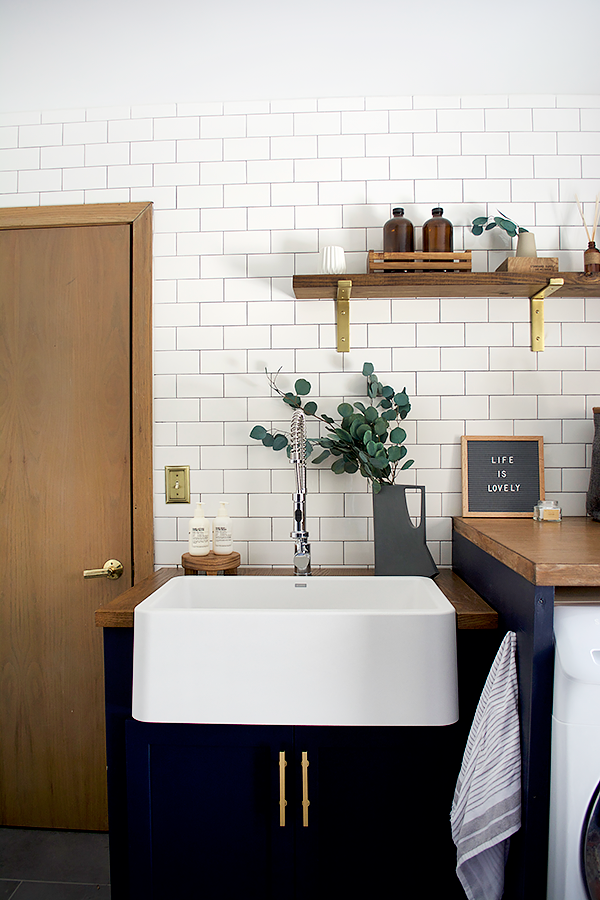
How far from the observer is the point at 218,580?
4.96 ft

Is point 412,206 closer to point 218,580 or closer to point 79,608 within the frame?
point 218,580

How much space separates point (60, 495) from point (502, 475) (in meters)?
1.52

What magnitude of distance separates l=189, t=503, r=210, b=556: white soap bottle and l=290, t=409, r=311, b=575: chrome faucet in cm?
28

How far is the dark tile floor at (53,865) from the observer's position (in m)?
1.57

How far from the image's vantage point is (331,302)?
176 centimetres

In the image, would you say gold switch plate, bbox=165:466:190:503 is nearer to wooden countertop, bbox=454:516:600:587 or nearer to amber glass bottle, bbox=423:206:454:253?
wooden countertop, bbox=454:516:600:587

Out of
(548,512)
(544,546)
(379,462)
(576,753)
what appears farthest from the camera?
(548,512)

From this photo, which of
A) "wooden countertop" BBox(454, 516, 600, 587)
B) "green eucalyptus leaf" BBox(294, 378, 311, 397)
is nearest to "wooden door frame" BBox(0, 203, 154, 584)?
"green eucalyptus leaf" BBox(294, 378, 311, 397)

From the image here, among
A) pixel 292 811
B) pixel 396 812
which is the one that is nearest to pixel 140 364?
pixel 292 811

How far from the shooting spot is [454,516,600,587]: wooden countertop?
101 centimetres

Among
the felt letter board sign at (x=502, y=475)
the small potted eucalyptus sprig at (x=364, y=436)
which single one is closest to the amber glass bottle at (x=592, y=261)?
the felt letter board sign at (x=502, y=475)

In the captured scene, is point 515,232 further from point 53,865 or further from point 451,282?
point 53,865

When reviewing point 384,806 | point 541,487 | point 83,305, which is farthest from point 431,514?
point 83,305

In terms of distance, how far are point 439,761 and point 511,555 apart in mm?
520
